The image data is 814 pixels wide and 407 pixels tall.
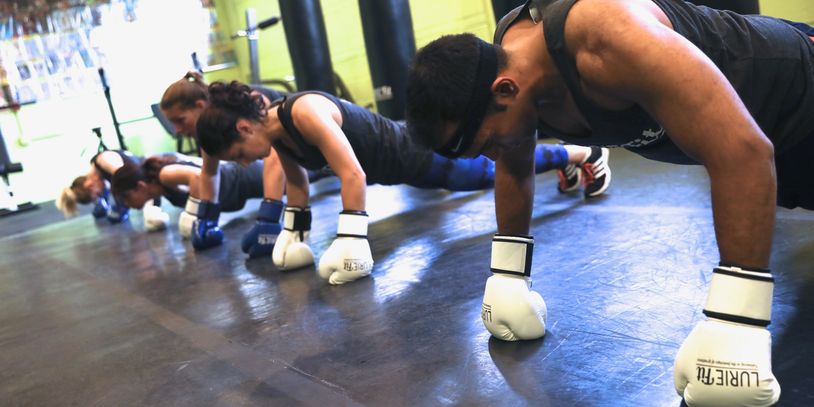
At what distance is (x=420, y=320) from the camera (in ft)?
4.95

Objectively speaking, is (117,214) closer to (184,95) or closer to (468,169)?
(184,95)

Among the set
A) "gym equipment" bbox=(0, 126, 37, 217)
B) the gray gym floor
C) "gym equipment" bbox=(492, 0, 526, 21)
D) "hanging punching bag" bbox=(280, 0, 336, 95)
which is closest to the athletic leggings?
the gray gym floor

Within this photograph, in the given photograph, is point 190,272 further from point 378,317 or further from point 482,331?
point 482,331

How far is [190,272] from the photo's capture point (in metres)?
2.64

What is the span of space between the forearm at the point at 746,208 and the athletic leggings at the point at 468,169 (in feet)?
5.75

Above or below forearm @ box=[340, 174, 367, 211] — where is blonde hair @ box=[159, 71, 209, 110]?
above

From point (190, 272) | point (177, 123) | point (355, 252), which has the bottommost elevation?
point (190, 272)

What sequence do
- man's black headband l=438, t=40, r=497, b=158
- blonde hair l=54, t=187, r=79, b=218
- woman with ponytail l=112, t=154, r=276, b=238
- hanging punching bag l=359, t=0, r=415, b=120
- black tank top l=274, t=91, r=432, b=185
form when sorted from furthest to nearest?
hanging punching bag l=359, t=0, r=415, b=120 → blonde hair l=54, t=187, r=79, b=218 → woman with ponytail l=112, t=154, r=276, b=238 → black tank top l=274, t=91, r=432, b=185 → man's black headband l=438, t=40, r=497, b=158

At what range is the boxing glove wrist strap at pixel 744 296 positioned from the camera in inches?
33.0

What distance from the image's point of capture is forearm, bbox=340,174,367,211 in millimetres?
1963

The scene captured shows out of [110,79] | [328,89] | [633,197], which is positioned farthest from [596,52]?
[110,79]

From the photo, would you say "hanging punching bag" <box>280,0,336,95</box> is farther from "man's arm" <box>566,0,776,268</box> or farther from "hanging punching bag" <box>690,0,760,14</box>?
"man's arm" <box>566,0,776,268</box>

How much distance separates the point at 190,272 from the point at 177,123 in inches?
30.1

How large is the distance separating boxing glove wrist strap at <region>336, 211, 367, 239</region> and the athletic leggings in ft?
2.56
